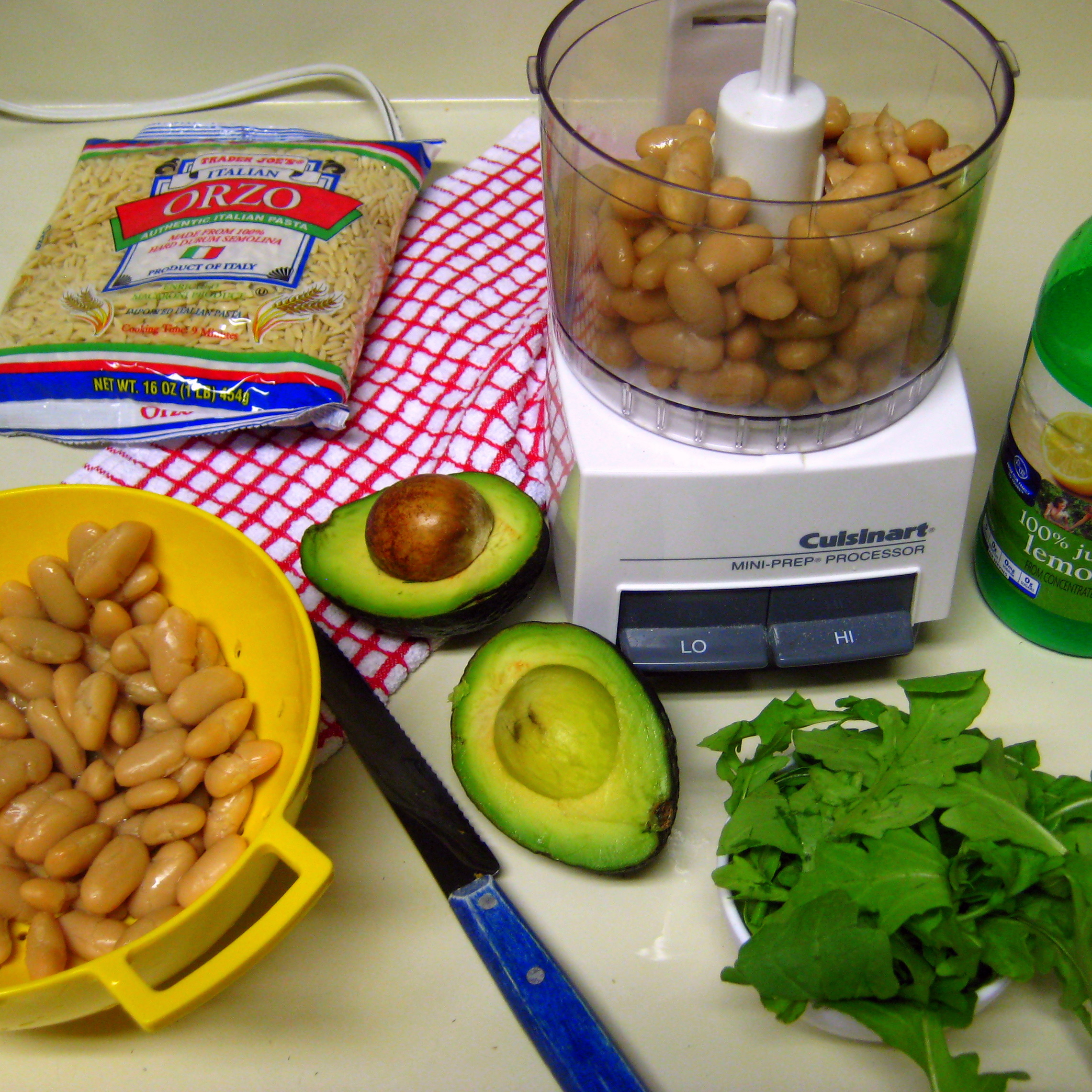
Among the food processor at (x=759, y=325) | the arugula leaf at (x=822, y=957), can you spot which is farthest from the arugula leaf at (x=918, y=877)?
the food processor at (x=759, y=325)

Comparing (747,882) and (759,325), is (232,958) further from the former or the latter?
(759,325)

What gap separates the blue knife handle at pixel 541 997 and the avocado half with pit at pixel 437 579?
15 centimetres

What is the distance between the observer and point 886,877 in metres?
0.53

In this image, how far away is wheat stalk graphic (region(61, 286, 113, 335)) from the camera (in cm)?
84

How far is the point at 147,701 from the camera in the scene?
666mm

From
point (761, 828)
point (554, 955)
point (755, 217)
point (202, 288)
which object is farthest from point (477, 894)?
point (202, 288)

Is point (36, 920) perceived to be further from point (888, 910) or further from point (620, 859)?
point (888, 910)

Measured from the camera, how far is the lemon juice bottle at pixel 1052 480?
2.05ft

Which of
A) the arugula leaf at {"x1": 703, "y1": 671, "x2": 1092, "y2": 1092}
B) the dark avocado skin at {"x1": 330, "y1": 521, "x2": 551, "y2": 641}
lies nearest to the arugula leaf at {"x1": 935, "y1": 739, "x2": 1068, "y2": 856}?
the arugula leaf at {"x1": 703, "y1": 671, "x2": 1092, "y2": 1092}

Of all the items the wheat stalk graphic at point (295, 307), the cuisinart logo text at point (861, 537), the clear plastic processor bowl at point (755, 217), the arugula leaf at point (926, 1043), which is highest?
the clear plastic processor bowl at point (755, 217)

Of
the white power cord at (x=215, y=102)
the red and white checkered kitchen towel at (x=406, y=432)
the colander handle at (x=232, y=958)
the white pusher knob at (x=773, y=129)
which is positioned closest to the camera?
the colander handle at (x=232, y=958)

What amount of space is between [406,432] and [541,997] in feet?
1.36

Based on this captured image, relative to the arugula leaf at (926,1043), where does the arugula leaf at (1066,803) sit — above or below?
above

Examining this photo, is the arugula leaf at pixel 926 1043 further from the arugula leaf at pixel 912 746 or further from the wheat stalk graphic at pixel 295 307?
the wheat stalk graphic at pixel 295 307
